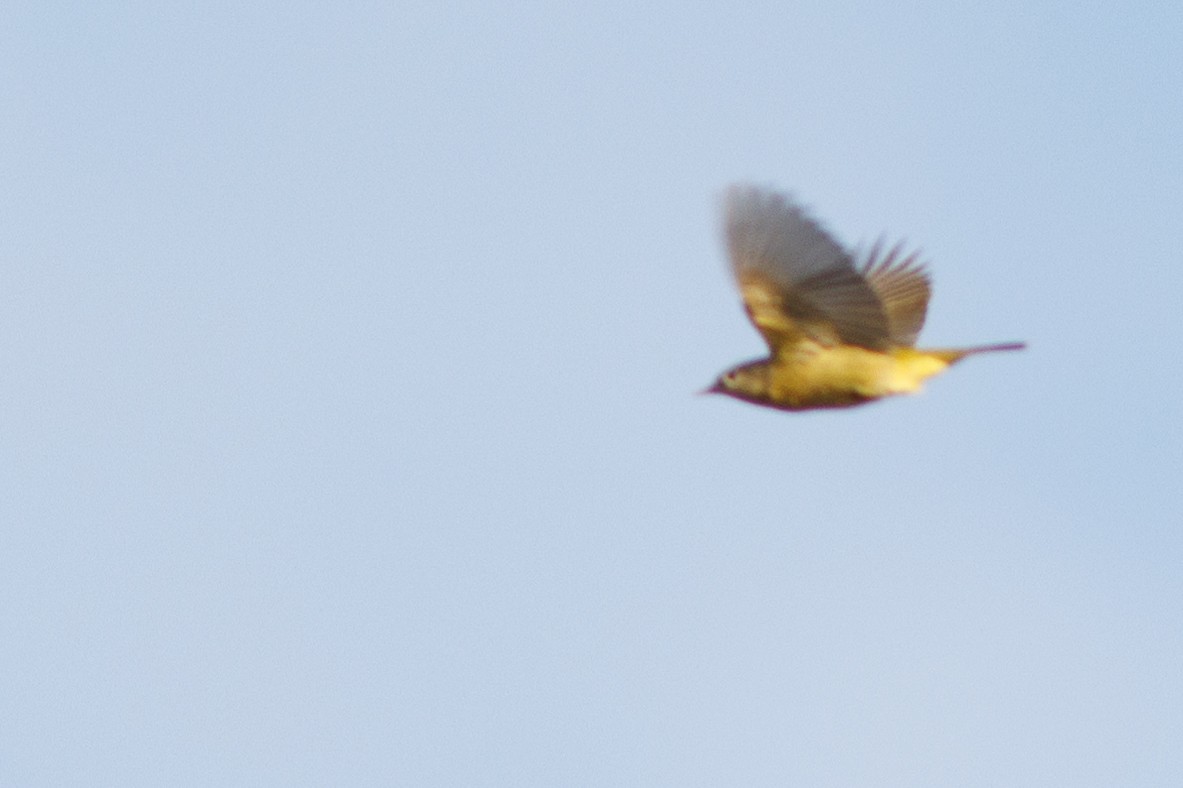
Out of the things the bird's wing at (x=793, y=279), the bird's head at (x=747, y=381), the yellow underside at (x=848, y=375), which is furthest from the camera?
the bird's head at (x=747, y=381)

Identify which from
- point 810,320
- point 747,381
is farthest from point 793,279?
point 747,381

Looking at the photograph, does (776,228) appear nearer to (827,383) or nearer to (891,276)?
(827,383)

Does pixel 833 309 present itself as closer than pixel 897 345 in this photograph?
Yes

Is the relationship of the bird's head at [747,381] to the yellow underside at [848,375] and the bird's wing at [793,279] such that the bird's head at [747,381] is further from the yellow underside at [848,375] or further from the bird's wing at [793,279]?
the bird's wing at [793,279]

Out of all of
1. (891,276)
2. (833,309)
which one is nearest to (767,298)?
(833,309)

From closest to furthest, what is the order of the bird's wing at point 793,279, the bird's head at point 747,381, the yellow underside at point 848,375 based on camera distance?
the bird's wing at point 793,279, the yellow underside at point 848,375, the bird's head at point 747,381

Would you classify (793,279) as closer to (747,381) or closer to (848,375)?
(848,375)

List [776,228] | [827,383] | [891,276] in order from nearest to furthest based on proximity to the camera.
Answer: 1. [776,228]
2. [827,383]
3. [891,276]
